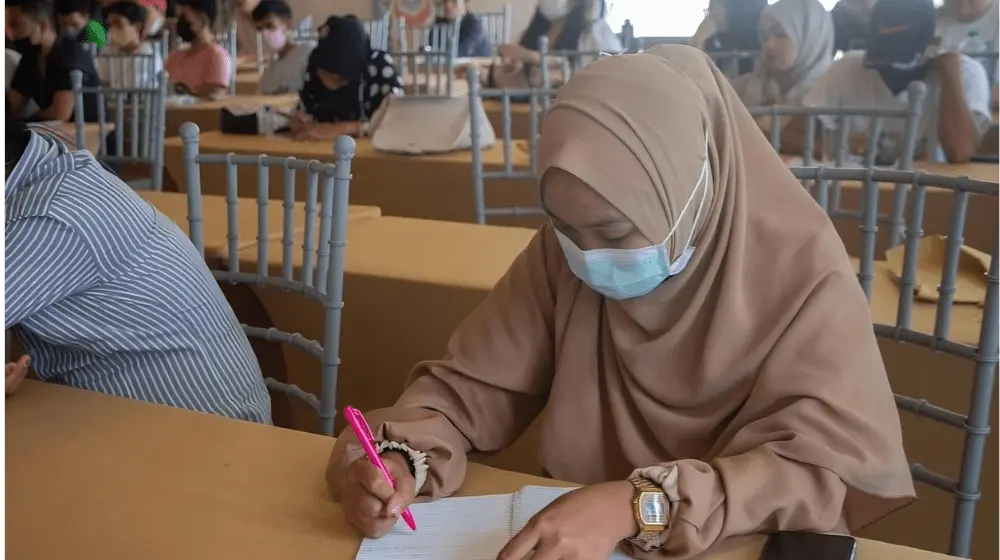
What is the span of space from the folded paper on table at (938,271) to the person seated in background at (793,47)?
1.29 metres

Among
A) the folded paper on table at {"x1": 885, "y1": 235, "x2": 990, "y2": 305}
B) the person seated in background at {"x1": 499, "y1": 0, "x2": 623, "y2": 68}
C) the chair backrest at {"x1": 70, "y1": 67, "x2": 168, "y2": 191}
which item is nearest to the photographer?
the folded paper on table at {"x1": 885, "y1": 235, "x2": 990, "y2": 305}

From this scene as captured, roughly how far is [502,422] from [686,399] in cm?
22

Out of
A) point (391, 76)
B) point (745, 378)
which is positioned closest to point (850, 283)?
point (745, 378)

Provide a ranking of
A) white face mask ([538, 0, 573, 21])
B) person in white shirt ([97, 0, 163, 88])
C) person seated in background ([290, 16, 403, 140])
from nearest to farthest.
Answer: person seated in background ([290, 16, 403, 140]) < person in white shirt ([97, 0, 163, 88]) < white face mask ([538, 0, 573, 21])

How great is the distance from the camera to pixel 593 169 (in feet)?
2.72

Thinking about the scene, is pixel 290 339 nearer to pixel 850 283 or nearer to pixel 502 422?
pixel 502 422

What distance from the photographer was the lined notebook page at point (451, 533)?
30.8 inches

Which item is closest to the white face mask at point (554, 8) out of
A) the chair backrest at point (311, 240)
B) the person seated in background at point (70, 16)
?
the person seated in background at point (70, 16)

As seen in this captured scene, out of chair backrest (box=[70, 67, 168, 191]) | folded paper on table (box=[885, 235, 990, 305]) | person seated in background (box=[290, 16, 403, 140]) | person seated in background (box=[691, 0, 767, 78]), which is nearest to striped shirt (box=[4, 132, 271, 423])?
folded paper on table (box=[885, 235, 990, 305])

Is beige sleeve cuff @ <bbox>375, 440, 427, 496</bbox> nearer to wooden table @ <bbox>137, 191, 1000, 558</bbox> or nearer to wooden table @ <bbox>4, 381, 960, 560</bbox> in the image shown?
wooden table @ <bbox>4, 381, 960, 560</bbox>

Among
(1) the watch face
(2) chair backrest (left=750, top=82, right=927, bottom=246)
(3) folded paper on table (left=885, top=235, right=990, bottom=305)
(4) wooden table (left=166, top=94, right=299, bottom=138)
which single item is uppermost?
(2) chair backrest (left=750, top=82, right=927, bottom=246)

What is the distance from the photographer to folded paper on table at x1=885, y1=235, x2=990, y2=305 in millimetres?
1527

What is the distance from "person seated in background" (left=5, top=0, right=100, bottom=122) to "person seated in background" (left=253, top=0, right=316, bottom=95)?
1071 mm

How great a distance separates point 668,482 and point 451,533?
205 mm
